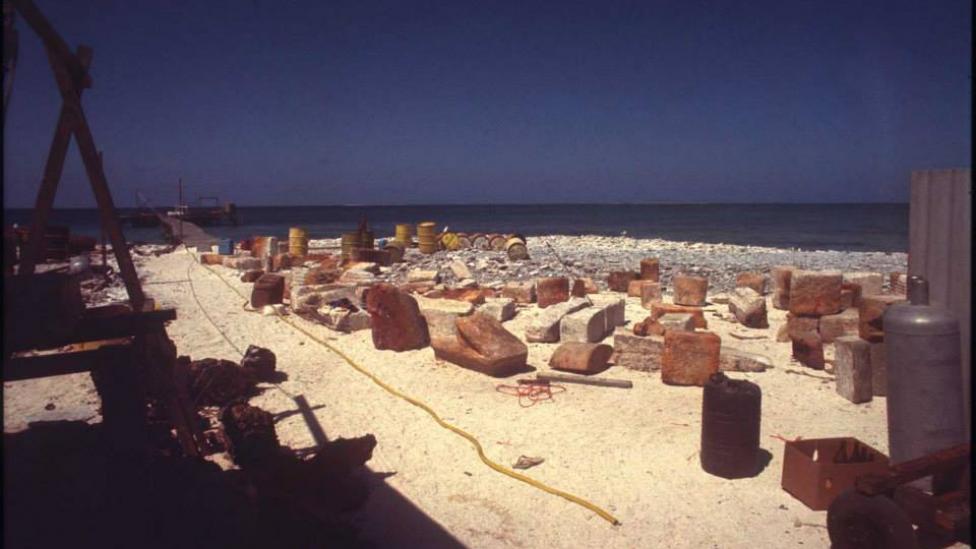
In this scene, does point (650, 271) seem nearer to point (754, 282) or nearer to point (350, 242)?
point (754, 282)

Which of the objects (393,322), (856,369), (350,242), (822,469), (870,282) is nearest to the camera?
(822,469)

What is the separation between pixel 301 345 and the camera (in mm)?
9016

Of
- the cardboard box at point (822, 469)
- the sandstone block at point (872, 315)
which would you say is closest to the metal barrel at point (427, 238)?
the sandstone block at point (872, 315)

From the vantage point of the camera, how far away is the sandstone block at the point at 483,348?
24.3 feet

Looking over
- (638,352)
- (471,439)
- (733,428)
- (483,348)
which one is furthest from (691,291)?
(471,439)

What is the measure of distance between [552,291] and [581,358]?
4.05 m

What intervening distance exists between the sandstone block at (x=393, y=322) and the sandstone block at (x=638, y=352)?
Answer: 2727mm

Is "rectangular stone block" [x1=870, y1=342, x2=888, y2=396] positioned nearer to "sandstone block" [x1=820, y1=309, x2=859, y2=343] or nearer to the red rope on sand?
"sandstone block" [x1=820, y1=309, x2=859, y2=343]

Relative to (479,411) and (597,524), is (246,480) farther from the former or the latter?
(479,411)

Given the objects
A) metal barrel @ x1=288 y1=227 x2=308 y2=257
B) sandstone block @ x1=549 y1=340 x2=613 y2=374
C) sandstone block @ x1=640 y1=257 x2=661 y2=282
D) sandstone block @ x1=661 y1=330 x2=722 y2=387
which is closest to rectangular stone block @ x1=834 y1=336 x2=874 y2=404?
sandstone block @ x1=661 y1=330 x2=722 y2=387

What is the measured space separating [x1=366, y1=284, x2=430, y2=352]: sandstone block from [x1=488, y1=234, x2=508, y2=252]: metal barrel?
49.7 feet

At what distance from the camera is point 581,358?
729 cm

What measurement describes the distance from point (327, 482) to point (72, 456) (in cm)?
156

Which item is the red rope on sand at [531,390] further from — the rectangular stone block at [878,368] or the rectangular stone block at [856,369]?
the rectangular stone block at [878,368]
